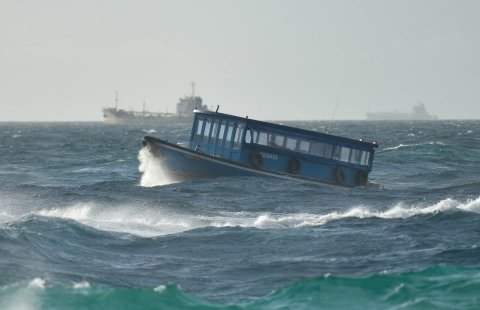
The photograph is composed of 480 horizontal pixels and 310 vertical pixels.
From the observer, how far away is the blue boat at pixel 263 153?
42.3 metres

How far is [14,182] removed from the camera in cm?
4753

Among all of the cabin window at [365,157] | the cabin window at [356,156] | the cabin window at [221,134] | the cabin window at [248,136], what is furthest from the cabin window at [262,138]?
the cabin window at [365,157]

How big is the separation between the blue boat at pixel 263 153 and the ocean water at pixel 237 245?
0.85 m

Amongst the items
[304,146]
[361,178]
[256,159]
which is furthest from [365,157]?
[256,159]

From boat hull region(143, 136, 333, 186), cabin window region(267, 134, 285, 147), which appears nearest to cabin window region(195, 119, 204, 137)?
boat hull region(143, 136, 333, 186)

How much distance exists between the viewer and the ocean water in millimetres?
18438

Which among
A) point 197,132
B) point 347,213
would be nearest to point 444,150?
point 197,132

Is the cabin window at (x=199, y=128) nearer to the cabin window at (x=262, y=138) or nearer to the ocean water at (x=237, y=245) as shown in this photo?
the ocean water at (x=237, y=245)

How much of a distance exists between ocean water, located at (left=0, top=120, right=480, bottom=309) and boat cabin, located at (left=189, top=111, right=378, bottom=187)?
6.04ft

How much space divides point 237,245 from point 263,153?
17.9 m

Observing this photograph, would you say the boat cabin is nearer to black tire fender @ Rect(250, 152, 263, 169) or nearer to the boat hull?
black tire fender @ Rect(250, 152, 263, 169)

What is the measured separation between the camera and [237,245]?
25203mm

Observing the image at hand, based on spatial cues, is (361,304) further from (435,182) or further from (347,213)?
(435,182)

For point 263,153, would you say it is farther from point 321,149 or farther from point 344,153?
point 344,153
